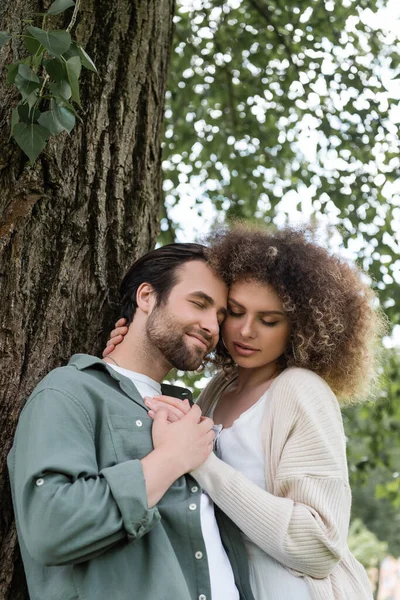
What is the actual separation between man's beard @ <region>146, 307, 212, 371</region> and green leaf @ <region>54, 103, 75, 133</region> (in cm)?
87

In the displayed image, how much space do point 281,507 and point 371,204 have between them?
11.6ft

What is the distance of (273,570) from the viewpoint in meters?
2.52

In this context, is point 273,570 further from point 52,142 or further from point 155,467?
point 52,142

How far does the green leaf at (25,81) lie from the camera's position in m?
2.15

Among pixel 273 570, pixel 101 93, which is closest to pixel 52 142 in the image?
pixel 101 93

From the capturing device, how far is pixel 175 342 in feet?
9.04

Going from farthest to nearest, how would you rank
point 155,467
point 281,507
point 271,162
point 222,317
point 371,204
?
1. point 271,162
2. point 371,204
3. point 222,317
4. point 281,507
5. point 155,467

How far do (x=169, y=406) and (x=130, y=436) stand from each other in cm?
27

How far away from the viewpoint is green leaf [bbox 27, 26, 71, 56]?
6.82 ft

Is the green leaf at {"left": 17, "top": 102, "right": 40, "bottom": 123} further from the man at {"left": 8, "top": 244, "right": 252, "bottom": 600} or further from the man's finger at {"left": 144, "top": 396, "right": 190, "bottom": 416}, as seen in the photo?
the man's finger at {"left": 144, "top": 396, "right": 190, "bottom": 416}

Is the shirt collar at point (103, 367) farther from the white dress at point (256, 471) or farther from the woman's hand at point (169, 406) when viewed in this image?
the white dress at point (256, 471)

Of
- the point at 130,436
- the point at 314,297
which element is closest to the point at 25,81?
the point at 130,436

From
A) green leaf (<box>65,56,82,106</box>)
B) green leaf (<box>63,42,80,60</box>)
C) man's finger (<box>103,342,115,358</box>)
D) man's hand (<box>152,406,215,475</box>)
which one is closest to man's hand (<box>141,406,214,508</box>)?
man's hand (<box>152,406,215,475</box>)

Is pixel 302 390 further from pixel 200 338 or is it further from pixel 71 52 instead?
pixel 71 52
